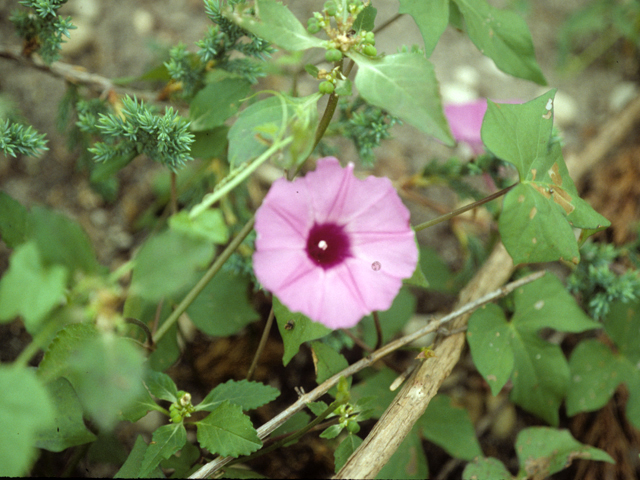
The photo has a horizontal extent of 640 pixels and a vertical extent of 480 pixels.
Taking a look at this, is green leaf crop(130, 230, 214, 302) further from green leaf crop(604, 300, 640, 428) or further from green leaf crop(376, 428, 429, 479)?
green leaf crop(604, 300, 640, 428)

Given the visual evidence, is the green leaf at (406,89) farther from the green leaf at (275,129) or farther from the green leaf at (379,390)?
the green leaf at (379,390)

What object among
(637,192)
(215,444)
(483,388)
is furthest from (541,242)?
(637,192)

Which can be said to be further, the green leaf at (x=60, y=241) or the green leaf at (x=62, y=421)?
the green leaf at (x=62, y=421)

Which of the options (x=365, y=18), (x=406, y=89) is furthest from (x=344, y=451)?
(x=365, y=18)

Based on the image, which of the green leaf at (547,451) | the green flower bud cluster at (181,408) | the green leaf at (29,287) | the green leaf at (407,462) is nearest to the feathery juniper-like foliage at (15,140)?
the green leaf at (29,287)

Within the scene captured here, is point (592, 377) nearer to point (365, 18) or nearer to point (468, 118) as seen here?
point (468, 118)

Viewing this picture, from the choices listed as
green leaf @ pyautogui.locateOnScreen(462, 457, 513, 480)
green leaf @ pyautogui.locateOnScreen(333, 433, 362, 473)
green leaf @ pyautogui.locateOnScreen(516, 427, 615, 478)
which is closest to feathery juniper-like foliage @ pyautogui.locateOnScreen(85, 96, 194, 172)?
green leaf @ pyautogui.locateOnScreen(333, 433, 362, 473)
